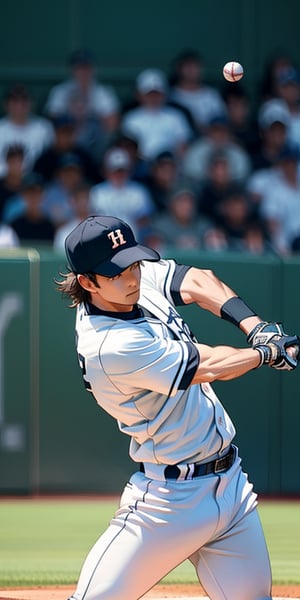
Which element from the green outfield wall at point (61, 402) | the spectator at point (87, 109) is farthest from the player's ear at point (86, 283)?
the spectator at point (87, 109)

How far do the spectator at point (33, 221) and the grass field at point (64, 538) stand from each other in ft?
8.77

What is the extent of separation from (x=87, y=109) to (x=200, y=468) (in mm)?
7502

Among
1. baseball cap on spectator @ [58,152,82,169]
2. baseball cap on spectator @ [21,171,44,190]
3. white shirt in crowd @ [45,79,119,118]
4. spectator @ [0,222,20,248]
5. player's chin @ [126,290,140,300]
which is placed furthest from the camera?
white shirt in crowd @ [45,79,119,118]

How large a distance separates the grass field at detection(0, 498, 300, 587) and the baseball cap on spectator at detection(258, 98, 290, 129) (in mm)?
4748

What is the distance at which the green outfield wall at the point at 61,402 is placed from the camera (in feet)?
24.9

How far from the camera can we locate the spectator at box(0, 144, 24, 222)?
9.87 metres

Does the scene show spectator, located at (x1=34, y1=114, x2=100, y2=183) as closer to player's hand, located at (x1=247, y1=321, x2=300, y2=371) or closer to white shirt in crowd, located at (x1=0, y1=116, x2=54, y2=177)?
white shirt in crowd, located at (x1=0, y1=116, x2=54, y2=177)

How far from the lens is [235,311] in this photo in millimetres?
3926

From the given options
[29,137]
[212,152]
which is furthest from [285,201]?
[29,137]

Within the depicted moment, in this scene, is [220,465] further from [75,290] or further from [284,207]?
[284,207]

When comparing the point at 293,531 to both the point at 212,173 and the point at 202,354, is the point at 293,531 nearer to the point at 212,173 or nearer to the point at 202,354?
the point at 202,354

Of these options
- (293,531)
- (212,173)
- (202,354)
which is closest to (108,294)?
(202,354)

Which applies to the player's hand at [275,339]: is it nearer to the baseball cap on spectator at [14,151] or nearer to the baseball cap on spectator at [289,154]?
the baseball cap on spectator at [14,151]

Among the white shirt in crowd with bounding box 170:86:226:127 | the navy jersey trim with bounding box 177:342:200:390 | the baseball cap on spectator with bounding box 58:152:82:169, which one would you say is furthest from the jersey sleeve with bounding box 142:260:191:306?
the white shirt in crowd with bounding box 170:86:226:127
